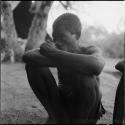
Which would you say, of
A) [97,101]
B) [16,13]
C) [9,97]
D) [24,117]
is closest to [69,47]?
[97,101]

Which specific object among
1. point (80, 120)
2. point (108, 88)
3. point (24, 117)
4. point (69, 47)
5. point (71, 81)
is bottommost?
point (108, 88)

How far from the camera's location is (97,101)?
105 inches

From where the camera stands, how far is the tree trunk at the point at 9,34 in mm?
9680

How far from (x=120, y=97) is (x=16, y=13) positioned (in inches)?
465

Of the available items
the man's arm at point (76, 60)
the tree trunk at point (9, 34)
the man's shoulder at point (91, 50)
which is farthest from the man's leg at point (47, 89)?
the tree trunk at point (9, 34)

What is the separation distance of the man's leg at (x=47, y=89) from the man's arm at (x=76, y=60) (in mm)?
130

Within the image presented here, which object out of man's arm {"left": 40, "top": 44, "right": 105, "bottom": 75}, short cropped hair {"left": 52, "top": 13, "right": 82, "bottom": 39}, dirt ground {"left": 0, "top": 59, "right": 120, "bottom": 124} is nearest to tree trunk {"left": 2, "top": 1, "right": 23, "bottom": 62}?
dirt ground {"left": 0, "top": 59, "right": 120, "bottom": 124}

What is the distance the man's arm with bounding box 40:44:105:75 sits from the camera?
2516 millimetres

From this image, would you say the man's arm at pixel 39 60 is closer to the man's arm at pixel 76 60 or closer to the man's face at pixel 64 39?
the man's arm at pixel 76 60

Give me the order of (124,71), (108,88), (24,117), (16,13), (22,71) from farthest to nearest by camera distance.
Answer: (16,13)
(22,71)
(108,88)
(24,117)
(124,71)

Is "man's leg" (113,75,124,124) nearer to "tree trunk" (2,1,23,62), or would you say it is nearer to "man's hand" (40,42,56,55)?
"man's hand" (40,42,56,55)

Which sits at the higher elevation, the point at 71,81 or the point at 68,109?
the point at 71,81

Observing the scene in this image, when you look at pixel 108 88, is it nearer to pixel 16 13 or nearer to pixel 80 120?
pixel 80 120

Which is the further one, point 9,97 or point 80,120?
point 9,97
